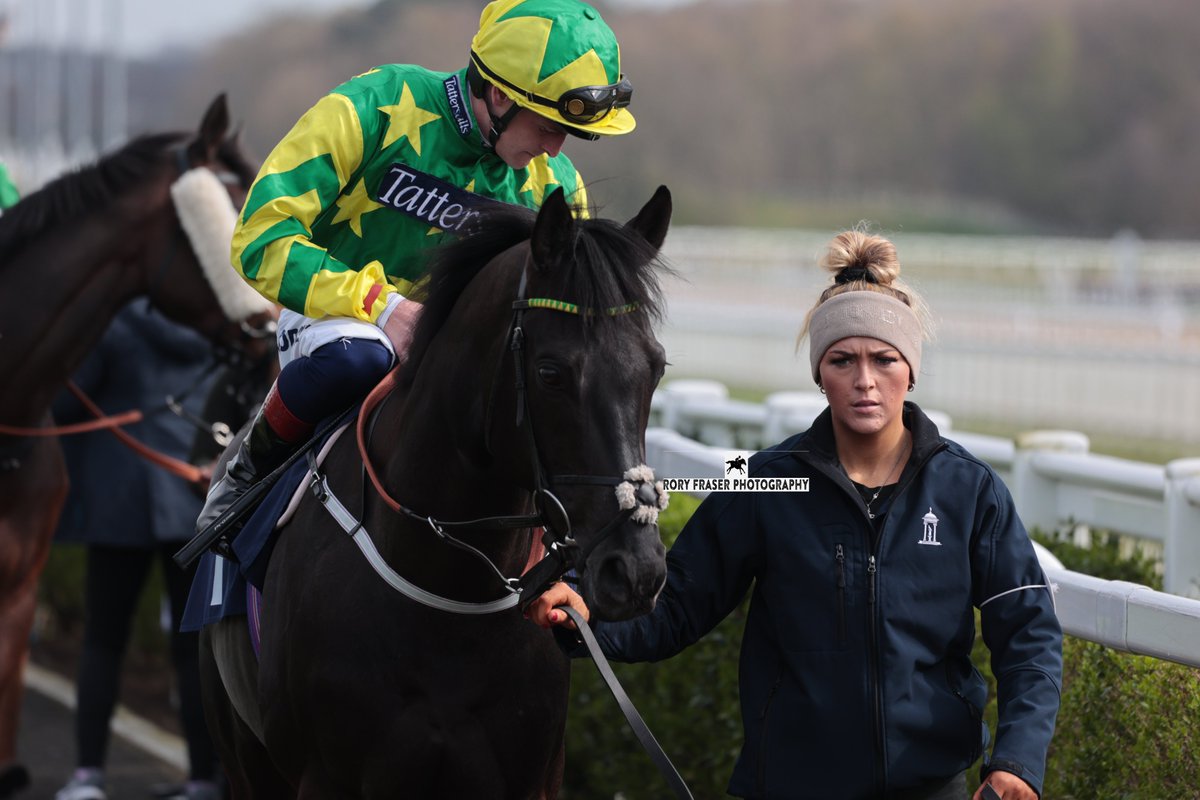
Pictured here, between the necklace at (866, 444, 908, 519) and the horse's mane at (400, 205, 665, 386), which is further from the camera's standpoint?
the necklace at (866, 444, 908, 519)

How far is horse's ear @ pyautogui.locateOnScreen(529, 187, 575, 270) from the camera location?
2.62 m

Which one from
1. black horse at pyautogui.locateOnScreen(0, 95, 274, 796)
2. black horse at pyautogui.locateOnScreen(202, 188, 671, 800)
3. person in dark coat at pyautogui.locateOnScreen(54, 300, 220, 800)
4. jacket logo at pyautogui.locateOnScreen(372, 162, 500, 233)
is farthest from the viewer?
person in dark coat at pyautogui.locateOnScreen(54, 300, 220, 800)

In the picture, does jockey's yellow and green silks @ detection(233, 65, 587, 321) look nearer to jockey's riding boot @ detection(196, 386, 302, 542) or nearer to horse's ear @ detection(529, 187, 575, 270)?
jockey's riding boot @ detection(196, 386, 302, 542)

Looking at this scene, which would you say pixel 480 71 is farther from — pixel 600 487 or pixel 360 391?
pixel 600 487

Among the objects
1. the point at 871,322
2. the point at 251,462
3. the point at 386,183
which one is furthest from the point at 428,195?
the point at 871,322

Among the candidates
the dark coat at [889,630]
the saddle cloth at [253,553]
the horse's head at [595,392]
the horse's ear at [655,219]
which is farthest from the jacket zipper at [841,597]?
the saddle cloth at [253,553]

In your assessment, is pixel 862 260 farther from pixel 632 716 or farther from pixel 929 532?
pixel 632 716

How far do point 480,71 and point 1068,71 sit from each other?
59864 mm

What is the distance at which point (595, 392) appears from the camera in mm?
2539

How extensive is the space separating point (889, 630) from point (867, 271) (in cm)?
66

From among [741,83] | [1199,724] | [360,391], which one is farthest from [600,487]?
[741,83]

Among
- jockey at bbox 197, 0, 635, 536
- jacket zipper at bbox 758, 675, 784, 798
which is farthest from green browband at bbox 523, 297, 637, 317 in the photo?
jacket zipper at bbox 758, 675, 784, 798

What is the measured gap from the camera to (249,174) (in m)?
5.56

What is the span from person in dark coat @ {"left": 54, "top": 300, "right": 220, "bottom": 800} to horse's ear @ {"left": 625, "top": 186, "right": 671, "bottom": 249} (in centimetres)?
301
